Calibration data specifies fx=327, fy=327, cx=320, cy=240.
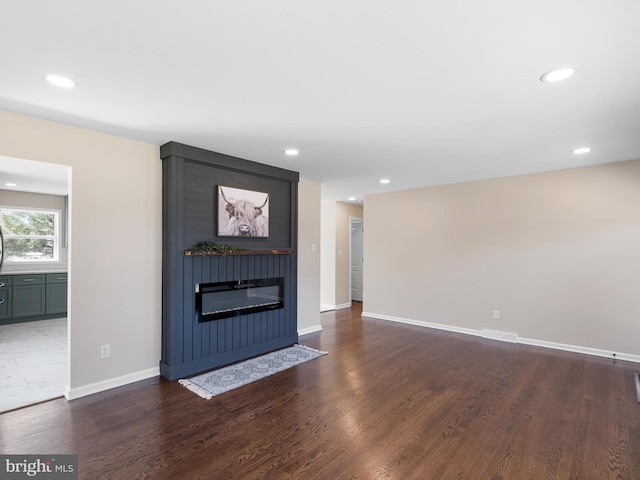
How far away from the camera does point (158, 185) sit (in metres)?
3.45

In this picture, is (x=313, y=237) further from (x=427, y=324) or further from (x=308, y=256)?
(x=427, y=324)

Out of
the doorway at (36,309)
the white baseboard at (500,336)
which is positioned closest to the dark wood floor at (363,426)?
the doorway at (36,309)

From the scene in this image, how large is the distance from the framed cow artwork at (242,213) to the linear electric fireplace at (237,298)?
60 cm

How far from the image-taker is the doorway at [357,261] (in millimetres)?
8016

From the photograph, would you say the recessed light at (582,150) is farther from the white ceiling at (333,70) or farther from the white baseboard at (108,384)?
the white baseboard at (108,384)

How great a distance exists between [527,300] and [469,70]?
385 centimetres

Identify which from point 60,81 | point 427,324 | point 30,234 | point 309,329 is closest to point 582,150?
point 427,324

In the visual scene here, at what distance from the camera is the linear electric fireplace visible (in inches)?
141

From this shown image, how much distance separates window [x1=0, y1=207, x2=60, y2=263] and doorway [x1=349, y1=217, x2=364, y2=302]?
20.1 feet

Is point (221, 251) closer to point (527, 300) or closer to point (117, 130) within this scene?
point (117, 130)

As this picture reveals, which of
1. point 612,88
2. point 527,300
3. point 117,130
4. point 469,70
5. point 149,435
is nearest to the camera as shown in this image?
point 469,70

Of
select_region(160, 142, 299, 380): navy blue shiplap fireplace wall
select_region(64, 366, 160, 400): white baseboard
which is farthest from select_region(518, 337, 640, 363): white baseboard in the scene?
select_region(64, 366, 160, 400): white baseboard

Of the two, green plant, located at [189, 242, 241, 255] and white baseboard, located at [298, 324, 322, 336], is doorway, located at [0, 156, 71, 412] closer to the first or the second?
green plant, located at [189, 242, 241, 255]

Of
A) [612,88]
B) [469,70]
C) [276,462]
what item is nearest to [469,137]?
[612,88]
